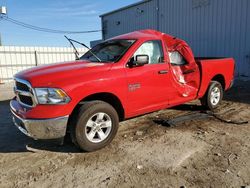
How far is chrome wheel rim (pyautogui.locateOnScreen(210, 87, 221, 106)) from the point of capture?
6.53 metres

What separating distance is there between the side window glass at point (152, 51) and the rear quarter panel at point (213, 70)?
1.34 metres

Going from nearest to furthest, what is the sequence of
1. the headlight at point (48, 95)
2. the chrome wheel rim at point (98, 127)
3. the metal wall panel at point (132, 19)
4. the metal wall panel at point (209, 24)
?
the headlight at point (48, 95)
the chrome wheel rim at point (98, 127)
the metal wall panel at point (209, 24)
the metal wall panel at point (132, 19)

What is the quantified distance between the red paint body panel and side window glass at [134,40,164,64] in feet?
0.29

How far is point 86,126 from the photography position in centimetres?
407

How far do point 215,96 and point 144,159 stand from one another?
3554 millimetres

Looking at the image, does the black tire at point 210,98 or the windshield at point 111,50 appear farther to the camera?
the black tire at point 210,98

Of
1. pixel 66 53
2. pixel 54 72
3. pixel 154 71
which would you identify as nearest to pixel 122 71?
pixel 154 71

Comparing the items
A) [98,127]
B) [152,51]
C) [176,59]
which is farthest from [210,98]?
[98,127]

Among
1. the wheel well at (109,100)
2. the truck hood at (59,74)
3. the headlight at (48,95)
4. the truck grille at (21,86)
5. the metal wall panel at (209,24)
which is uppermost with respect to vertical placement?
the metal wall panel at (209,24)

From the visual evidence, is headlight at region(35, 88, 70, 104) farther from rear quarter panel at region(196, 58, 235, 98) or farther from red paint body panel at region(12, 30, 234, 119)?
rear quarter panel at region(196, 58, 235, 98)

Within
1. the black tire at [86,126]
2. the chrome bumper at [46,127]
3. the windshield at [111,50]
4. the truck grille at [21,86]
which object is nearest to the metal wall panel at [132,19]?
the windshield at [111,50]

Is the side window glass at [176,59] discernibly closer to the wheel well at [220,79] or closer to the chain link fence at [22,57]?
the wheel well at [220,79]

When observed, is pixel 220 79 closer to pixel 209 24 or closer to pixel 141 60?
pixel 141 60

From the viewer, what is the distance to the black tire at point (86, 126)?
396 cm
